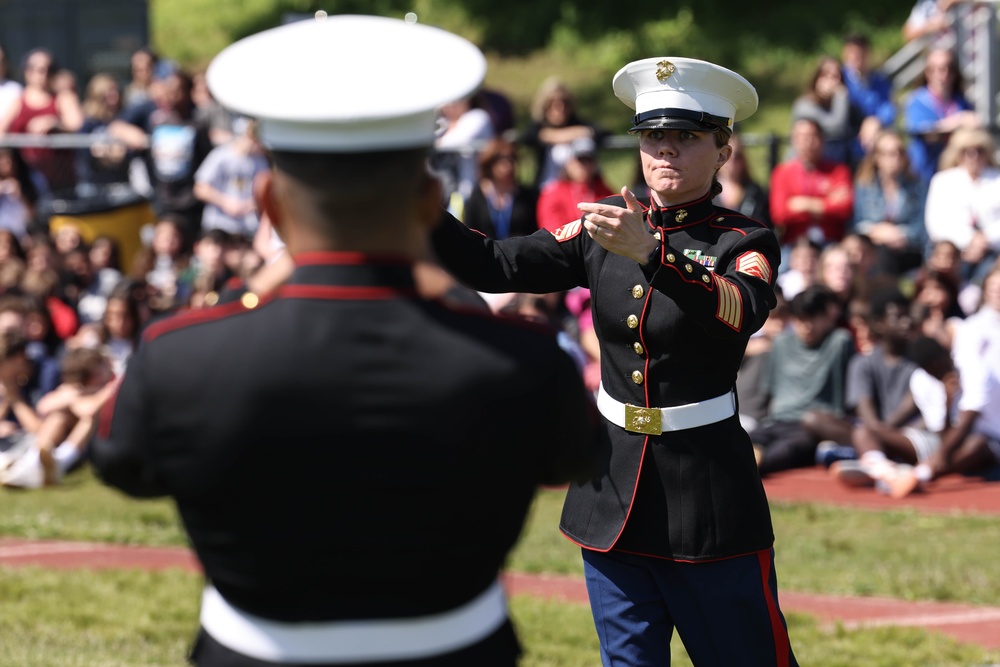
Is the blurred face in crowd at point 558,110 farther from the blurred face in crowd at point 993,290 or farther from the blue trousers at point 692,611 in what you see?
the blue trousers at point 692,611

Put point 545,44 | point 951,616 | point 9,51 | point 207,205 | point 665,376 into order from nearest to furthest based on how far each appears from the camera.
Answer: point 665,376
point 951,616
point 207,205
point 9,51
point 545,44

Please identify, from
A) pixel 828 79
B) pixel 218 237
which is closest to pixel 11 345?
pixel 218 237

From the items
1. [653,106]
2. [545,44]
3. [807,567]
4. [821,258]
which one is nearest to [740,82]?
[653,106]

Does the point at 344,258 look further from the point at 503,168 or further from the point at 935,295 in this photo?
the point at 503,168

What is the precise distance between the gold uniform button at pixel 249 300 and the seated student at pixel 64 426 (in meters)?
7.87

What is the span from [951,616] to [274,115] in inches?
211

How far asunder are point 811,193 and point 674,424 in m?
8.06

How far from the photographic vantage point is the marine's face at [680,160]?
4.07 m

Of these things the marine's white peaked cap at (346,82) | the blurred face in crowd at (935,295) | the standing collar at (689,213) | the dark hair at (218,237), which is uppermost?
the marine's white peaked cap at (346,82)

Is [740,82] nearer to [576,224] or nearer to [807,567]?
[576,224]

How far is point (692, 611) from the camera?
157 inches

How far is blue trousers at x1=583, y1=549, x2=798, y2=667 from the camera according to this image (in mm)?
3945

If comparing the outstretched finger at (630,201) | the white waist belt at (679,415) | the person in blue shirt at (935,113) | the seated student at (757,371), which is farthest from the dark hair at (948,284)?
the outstretched finger at (630,201)

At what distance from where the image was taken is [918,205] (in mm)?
11938
